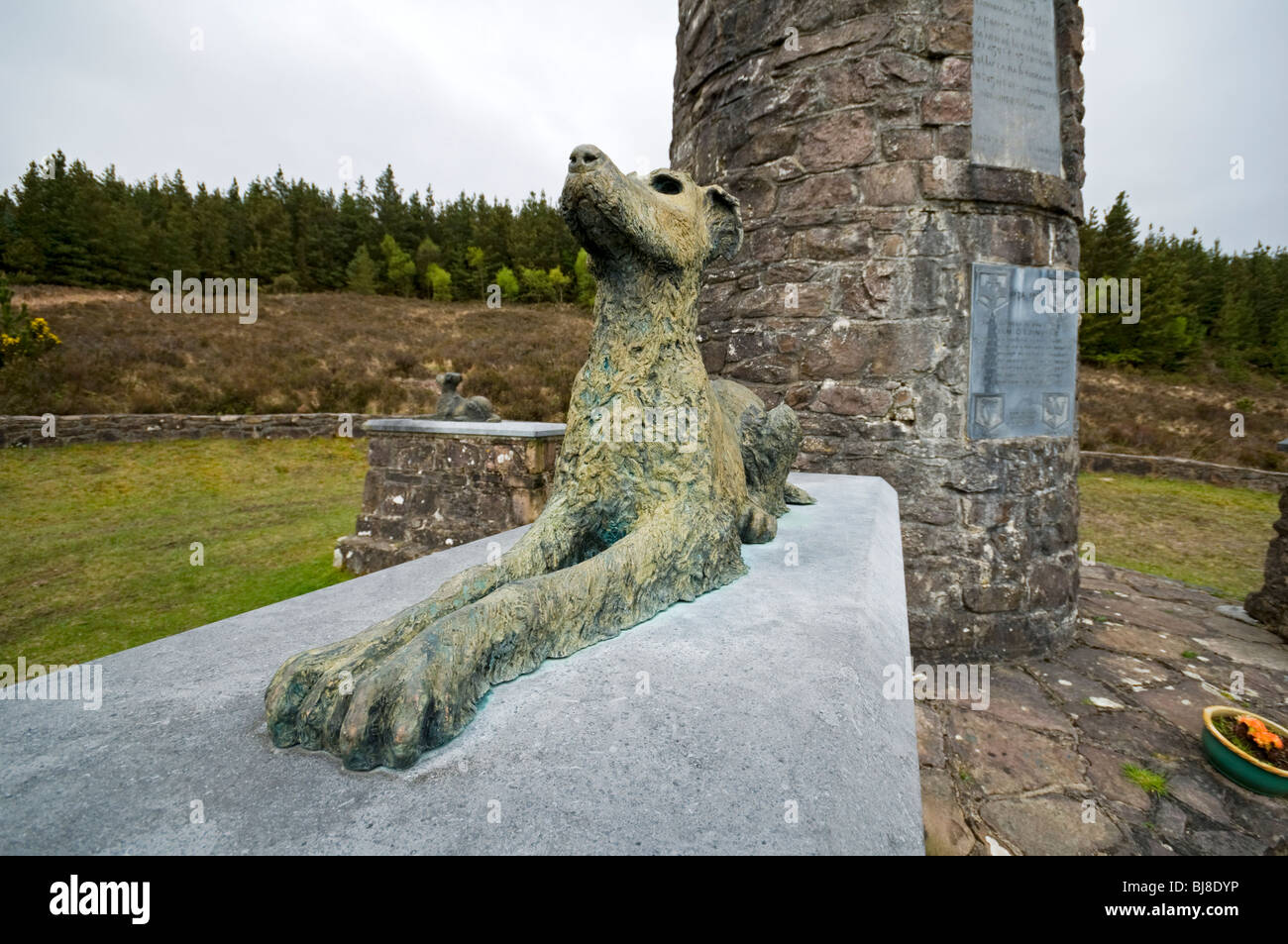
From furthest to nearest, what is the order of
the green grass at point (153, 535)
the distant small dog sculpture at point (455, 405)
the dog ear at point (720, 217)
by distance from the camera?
1. the distant small dog sculpture at point (455, 405)
2. the green grass at point (153, 535)
3. the dog ear at point (720, 217)

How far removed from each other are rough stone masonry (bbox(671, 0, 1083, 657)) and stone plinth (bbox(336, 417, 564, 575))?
272cm

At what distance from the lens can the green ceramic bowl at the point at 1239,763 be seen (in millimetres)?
2797

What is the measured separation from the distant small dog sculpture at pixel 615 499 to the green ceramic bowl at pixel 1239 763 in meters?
2.61

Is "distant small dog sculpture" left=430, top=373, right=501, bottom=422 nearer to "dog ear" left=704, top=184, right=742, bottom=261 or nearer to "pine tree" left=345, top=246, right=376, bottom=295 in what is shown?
"dog ear" left=704, top=184, right=742, bottom=261

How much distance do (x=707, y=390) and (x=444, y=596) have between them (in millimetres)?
1149

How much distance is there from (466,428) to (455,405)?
4.54 ft

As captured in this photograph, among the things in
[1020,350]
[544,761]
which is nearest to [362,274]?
[1020,350]

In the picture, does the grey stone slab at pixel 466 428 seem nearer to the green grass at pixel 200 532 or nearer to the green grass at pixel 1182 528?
the green grass at pixel 200 532

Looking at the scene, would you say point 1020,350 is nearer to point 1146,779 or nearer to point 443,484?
point 1146,779

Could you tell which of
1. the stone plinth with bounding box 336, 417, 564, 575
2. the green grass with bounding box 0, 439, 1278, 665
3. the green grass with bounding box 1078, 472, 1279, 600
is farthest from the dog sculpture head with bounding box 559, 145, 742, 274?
the green grass with bounding box 1078, 472, 1279, 600

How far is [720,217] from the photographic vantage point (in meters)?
2.28

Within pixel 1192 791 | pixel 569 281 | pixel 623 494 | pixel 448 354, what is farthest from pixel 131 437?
pixel 569 281

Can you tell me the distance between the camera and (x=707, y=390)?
2184 millimetres

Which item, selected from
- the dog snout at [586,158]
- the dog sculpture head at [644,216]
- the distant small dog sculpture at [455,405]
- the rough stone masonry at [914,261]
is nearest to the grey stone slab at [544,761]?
the dog sculpture head at [644,216]
